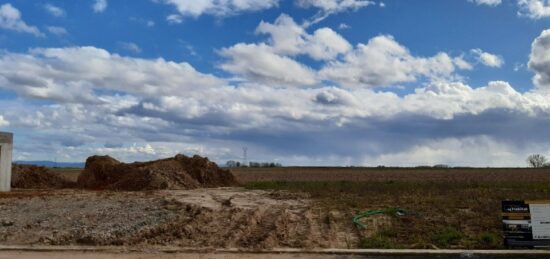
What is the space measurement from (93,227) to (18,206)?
5.89 m

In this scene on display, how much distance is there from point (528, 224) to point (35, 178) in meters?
29.3

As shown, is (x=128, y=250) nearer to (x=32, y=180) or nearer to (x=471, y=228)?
(x=471, y=228)

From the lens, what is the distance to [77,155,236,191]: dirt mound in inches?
1104

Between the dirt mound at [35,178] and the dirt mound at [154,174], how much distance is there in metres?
1.55

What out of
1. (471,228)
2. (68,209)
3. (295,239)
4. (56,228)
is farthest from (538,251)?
(68,209)

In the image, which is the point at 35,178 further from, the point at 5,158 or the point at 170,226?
the point at 170,226

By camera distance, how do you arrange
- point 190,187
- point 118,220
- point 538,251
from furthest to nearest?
1. point 190,187
2. point 118,220
3. point 538,251

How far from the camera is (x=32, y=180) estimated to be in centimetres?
3150

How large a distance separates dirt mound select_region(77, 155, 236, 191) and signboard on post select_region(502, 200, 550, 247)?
65.0 feet

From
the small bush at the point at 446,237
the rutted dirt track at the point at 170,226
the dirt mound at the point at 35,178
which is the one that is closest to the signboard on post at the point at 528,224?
the small bush at the point at 446,237

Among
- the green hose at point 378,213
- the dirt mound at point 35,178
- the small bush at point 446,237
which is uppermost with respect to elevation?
the dirt mound at point 35,178

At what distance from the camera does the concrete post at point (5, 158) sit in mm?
24531

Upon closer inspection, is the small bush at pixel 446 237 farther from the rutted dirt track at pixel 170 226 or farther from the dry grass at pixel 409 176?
the dry grass at pixel 409 176

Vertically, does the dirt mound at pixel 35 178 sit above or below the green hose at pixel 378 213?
above
